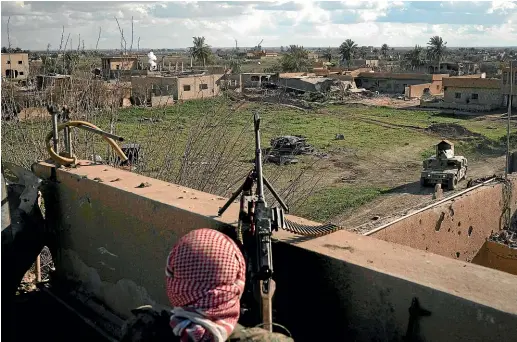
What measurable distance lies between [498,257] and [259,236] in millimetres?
7584

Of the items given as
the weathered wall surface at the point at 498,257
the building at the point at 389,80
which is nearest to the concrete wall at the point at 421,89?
the building at the point at 389,80

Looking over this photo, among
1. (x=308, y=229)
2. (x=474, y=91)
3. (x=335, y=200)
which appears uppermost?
(x=474, y=91)

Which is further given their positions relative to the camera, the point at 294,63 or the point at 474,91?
the point at 294,63

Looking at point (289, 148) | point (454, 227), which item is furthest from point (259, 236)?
point (289, 148)

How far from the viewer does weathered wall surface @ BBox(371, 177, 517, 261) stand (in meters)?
8.29

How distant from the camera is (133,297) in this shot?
3361 mm

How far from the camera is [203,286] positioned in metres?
1.74

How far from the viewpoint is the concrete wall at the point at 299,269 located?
78.9 inches

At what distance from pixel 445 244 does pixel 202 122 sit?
4.66 m

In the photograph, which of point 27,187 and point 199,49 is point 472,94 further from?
point 27,187

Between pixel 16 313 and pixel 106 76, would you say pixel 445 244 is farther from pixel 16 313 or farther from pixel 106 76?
pixel 16 313

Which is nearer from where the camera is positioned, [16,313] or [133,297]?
[133,297]

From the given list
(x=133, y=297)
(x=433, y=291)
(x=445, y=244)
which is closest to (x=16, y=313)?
(x=133, y=297)

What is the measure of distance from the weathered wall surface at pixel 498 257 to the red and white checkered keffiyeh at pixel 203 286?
758 cm
